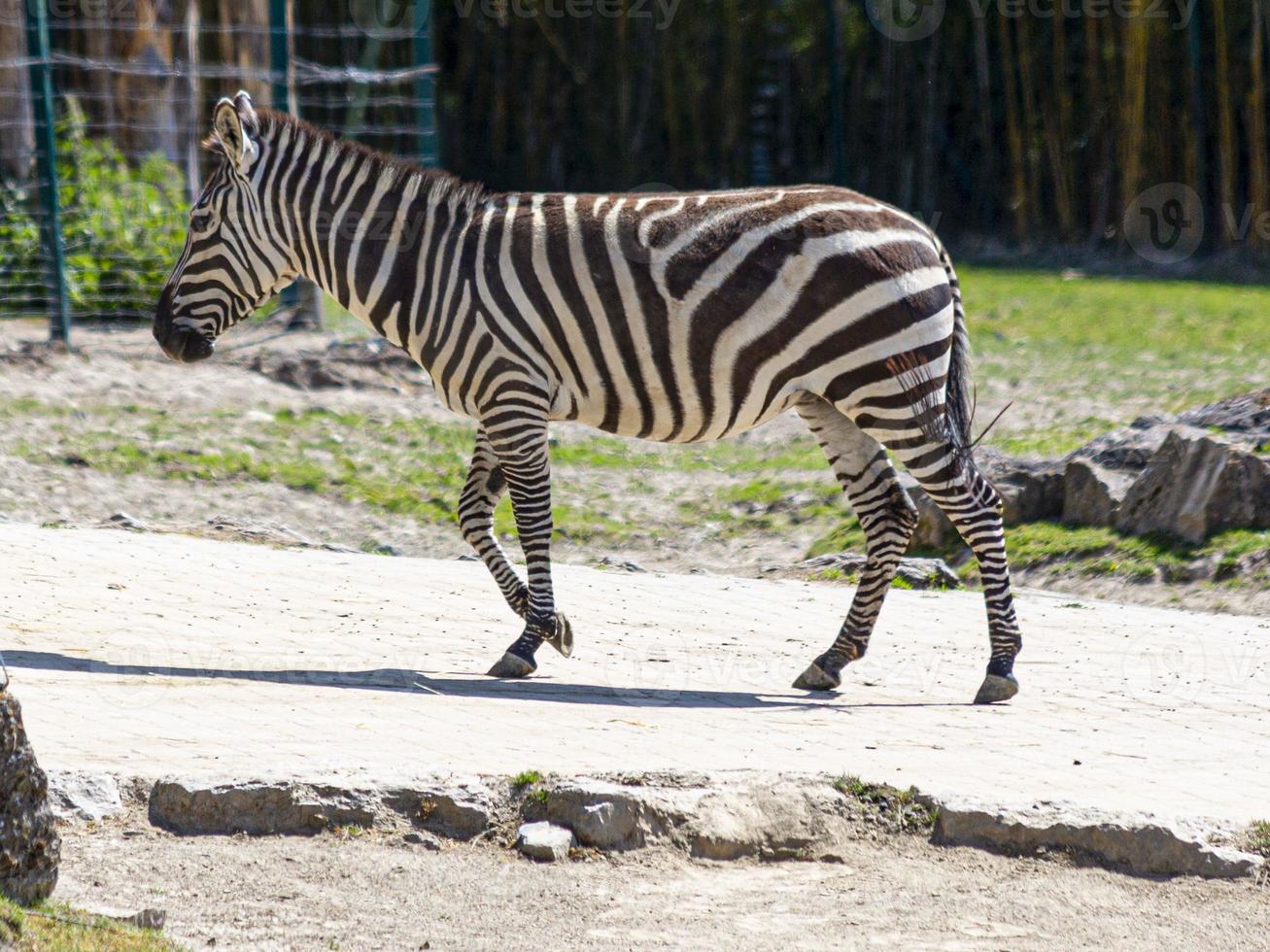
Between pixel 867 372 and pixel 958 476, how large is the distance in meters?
0.55

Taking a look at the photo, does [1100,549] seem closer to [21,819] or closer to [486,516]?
[486,516]

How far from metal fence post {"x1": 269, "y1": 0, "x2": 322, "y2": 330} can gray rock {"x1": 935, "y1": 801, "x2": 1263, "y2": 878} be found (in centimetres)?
1011

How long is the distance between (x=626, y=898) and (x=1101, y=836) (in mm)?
1432

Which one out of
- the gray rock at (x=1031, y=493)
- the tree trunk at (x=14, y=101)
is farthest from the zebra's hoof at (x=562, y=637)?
the tree trunk at (x=14, y=101)

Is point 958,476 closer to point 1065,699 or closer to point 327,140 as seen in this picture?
point 1065,699

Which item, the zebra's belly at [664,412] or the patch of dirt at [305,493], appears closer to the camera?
the zebra's belly at [664,412]

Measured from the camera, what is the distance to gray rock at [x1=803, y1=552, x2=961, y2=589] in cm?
871

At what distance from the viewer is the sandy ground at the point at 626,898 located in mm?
4292

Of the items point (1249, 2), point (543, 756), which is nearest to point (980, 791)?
point (543, 756)

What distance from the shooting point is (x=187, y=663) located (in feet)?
21.0

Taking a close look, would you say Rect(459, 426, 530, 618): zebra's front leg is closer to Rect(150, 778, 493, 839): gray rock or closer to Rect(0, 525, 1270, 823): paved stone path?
Rect(0, 525, 1270, 823): paved stone path

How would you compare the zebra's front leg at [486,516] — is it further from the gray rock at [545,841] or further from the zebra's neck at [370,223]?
the gray rock at [545,841]

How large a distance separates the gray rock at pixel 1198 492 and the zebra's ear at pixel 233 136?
5083 millimetres

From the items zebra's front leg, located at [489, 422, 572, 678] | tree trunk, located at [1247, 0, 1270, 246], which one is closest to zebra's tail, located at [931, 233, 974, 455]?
zebra's front leg, located at [489, 422, 572, 678]
